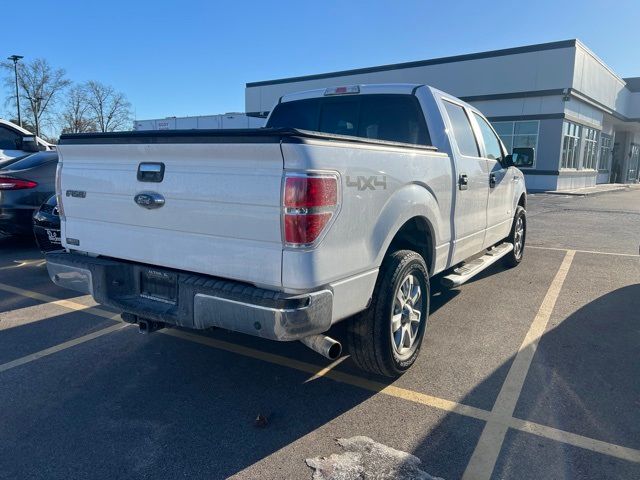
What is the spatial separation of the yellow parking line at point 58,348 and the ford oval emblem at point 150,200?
1.85 metres

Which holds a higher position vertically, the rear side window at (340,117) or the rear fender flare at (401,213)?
the rear side window at (340,117)

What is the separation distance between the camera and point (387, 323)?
10.8 feet

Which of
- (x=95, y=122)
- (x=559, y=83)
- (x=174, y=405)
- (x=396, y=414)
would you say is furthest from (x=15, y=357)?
(x=95, y=122)

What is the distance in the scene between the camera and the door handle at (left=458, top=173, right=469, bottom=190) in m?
4.41

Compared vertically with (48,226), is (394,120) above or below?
above

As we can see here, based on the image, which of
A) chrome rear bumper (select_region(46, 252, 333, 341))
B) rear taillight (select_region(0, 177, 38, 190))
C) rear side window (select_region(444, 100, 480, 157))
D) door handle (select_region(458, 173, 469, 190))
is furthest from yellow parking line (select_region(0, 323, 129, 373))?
rear taillight (select_region(0, 177, 38, 190))

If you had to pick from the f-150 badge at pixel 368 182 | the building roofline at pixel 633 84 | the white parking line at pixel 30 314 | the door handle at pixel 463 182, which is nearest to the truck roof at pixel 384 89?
the door handle at pixel 463 182

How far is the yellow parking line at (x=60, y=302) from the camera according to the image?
199 inches

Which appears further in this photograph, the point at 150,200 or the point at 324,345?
the point at 150,200

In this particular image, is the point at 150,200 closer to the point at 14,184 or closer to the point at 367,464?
the point at 367,464

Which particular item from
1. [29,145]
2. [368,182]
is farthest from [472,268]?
[29,145]

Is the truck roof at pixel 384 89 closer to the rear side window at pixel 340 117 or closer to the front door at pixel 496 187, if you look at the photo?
the rear side window at pixel 340 117

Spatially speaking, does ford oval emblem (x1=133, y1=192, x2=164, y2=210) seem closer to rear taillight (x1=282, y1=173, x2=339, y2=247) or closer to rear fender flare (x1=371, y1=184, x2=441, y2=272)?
rear taillight (x1=282, y1=173, x2=339, y2=247)

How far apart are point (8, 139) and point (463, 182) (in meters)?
10.2
